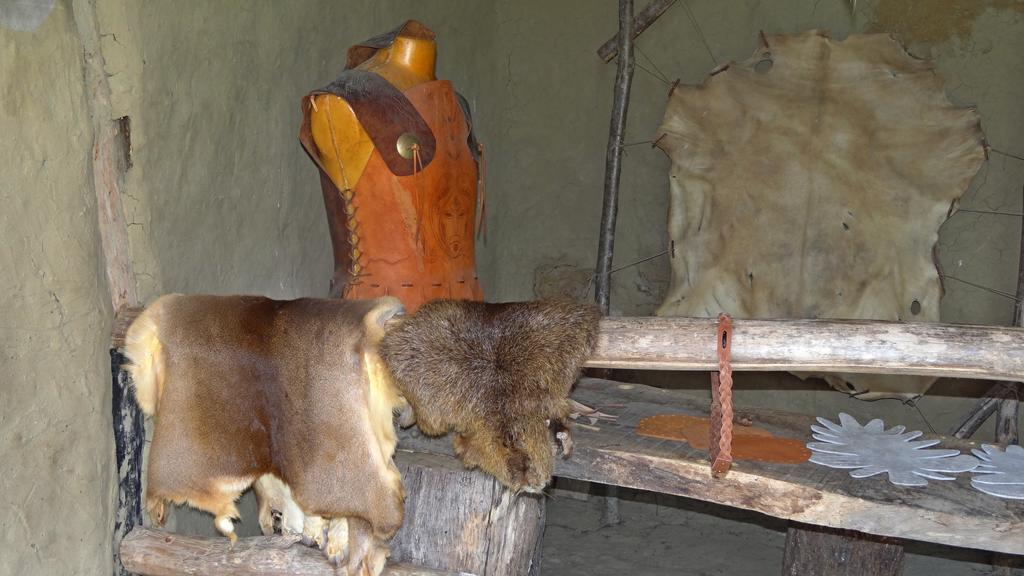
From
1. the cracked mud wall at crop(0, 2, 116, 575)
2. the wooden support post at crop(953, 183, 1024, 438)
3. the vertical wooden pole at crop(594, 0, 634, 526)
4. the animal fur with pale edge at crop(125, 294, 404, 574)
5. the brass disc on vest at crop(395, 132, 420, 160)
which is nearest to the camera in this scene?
the cracked mud wall at crop(0, 2, 116, 575)

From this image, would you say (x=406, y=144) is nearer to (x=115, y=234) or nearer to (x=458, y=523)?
(x=115, y=234)

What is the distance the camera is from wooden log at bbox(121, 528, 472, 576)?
6.15ft

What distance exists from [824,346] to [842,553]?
109 centimetres

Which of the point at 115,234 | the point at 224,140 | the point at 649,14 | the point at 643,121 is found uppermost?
the point at 649,14

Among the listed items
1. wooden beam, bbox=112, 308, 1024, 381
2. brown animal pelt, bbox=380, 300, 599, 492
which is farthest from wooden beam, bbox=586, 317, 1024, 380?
brown animal pelt, bbox=380, 300, 599, 492

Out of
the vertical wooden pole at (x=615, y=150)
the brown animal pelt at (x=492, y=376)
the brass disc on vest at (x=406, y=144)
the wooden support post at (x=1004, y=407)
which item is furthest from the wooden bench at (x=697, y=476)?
the vertical wooden pole at (x=615, y=150)

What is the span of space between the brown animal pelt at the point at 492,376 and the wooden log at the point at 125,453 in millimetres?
599

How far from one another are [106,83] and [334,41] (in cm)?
105

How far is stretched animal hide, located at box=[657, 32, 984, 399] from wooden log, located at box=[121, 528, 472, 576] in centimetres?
204

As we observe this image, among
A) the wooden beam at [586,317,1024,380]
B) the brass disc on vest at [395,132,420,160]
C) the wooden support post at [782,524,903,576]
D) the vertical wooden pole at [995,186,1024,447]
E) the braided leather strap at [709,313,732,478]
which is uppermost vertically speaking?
the brass disc on vest at [395,132,420,160]

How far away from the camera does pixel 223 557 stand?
6.24 ft

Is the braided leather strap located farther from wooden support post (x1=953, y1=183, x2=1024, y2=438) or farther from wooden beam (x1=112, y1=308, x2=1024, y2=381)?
wooden support post (x1=953, y1=183, x2=1024, y2=438)

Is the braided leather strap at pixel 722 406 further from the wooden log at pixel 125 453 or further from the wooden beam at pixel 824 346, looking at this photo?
the wooden log at pixel 125 453

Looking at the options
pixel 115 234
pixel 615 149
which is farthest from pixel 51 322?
pixel 615 149
